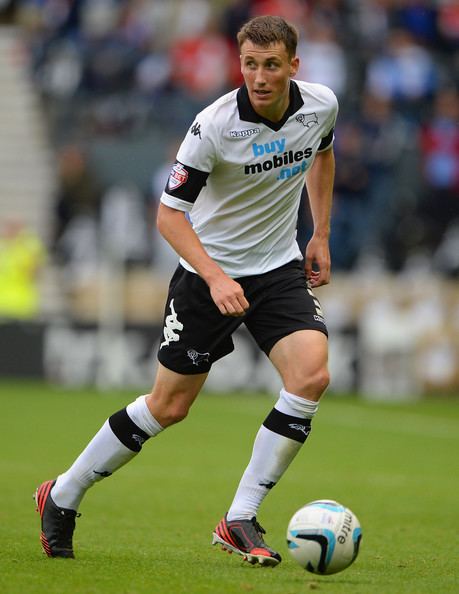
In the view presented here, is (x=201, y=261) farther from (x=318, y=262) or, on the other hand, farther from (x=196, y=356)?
(x=318, y=262)

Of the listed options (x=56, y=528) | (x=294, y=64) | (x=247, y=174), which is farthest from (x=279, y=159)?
(x=56, y=528)

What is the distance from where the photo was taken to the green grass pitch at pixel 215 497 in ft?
17.3

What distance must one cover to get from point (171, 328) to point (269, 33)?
4.50 feet

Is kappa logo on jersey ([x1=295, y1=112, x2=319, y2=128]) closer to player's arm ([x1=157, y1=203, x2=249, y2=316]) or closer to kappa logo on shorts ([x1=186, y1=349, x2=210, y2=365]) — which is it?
player's arm ([x1=157, y1=203, x2=249, y2=316])

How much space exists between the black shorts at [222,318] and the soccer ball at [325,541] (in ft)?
2.81

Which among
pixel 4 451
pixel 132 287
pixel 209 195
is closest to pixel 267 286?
pixel 209 195

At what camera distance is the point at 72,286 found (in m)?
19.0

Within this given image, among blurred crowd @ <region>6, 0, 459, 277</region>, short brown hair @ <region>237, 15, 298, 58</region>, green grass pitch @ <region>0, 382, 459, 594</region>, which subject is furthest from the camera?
blurred crowd @ <region>6, 0, 459, 277</region>

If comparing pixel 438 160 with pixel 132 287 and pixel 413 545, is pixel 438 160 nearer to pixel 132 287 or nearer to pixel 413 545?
pixel 132 287

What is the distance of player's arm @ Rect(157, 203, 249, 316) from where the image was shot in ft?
17.9

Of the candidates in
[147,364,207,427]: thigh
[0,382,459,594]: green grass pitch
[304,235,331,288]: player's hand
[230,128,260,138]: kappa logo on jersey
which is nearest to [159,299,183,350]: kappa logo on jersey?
[147,364,207,427]: thigh

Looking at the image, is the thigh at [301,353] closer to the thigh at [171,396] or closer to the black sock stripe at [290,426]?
the black sock stripe at [290,426]

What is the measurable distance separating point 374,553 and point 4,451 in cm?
541

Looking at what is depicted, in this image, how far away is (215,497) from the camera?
8469 mm
